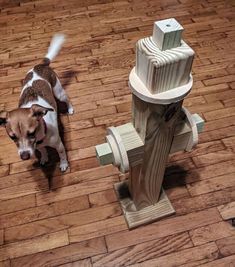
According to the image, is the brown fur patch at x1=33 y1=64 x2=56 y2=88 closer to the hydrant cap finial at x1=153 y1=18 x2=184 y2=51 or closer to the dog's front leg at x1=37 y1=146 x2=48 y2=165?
the dog's front leg at x1=37 y1=146 x2=48 y2=165

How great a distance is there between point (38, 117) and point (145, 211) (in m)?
0.64

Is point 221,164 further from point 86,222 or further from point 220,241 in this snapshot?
point 86,222

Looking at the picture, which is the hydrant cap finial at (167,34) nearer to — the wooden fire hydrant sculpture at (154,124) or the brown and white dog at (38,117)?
the wooden fire hydrant sculpture at (154,124)

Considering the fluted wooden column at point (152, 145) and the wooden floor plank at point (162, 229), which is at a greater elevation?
the fluted wooden column at point (152, 145)

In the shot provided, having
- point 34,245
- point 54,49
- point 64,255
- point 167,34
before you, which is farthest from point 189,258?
point 54,49

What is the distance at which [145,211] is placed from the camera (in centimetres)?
142

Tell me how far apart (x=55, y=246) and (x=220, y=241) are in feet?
2.37

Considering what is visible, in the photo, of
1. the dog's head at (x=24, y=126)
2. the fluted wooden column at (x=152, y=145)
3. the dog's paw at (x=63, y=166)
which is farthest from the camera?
the dog's paw at (x=63, y=166)

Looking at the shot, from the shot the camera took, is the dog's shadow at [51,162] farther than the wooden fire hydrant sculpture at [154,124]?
Yes

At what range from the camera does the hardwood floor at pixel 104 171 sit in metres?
1.35

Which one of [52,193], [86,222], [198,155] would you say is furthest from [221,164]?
[52,193]

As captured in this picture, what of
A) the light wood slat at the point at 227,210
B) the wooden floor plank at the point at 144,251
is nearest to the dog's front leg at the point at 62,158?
the wooden floor plank at the point at 144,251

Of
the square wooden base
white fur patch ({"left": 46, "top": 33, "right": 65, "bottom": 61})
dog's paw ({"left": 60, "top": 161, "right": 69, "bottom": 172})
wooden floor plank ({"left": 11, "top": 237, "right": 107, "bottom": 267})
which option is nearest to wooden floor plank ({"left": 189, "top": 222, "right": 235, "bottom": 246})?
the square wooden base

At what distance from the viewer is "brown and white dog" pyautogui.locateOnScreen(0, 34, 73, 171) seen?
1.29 meters
